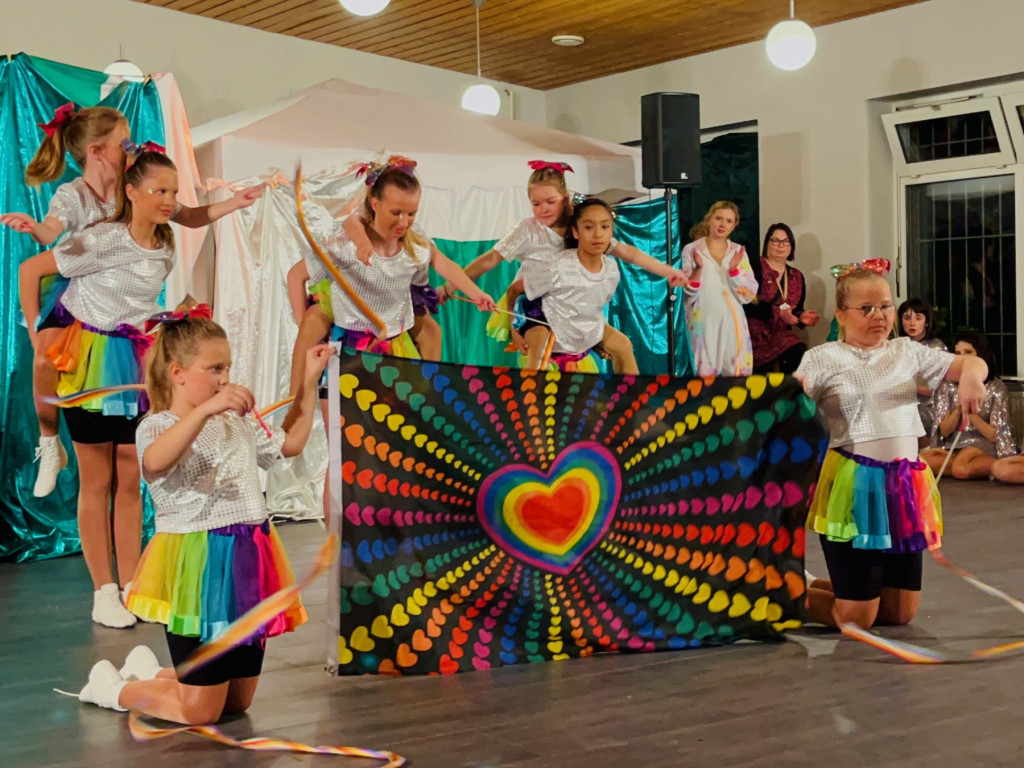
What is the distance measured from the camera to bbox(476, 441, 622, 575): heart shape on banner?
291cm

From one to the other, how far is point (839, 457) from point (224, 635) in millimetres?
1641

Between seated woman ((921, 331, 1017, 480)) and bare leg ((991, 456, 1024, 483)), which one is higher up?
seated woman ((921, 331, 1017, 480))

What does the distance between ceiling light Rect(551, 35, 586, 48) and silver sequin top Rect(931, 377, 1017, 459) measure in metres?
3.36

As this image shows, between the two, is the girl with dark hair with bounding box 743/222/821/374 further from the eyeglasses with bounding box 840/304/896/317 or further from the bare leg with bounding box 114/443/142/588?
the bare leg with bounding box 114/443/142/588

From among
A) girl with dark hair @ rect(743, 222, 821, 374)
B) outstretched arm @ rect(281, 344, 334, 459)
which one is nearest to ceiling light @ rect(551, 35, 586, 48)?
girl with dark hair @ rect(743, 222, 821, 374)

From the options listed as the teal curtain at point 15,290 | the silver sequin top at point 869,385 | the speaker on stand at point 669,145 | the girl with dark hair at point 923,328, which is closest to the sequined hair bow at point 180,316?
the silver sequin top at point 869,385

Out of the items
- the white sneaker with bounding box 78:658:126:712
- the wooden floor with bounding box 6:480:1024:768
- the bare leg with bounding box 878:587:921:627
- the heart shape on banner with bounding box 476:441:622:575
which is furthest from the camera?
the bare leg with bounding box 878:587:921:627

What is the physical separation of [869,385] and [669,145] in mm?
3415

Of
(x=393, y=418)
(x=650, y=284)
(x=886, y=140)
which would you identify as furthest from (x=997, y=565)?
(x=886, y=140)

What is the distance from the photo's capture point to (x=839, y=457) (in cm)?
312

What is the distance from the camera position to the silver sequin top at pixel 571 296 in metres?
4.45

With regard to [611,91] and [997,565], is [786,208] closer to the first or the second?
[611,91]

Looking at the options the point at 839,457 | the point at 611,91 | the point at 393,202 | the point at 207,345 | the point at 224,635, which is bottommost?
the point at 224,635

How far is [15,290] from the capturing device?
4789 millimetres
